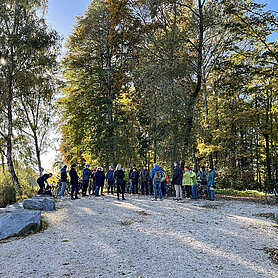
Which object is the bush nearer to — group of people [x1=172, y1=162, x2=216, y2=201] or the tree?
the tree

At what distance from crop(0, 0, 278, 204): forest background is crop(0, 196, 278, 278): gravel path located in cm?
728

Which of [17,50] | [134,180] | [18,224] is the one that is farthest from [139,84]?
[18,224]

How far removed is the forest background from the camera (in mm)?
15625

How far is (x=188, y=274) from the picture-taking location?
4.12 m

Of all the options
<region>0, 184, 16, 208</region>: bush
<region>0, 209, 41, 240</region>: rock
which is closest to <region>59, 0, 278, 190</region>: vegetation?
<region>0, 184, 16, 208</region>: bush

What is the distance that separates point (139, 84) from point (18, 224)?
39.5 ft

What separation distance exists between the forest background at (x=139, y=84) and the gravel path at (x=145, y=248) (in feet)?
23.9

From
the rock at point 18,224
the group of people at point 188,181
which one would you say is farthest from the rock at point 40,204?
the group of people at point 188,181

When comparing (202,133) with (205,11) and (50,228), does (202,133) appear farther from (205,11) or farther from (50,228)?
(50,228)

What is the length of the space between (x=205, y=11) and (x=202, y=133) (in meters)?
8.25

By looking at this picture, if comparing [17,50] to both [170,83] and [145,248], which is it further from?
[145,248]

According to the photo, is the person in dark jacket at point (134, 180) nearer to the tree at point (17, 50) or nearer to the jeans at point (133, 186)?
the jeans at point (133, 186)

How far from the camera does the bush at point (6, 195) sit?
13834 mm

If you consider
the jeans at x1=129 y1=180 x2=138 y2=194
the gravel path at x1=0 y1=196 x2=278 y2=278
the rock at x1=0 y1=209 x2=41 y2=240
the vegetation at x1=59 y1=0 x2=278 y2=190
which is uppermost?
the vegetation at x1=59 y1=0 x2=278 y2=190
